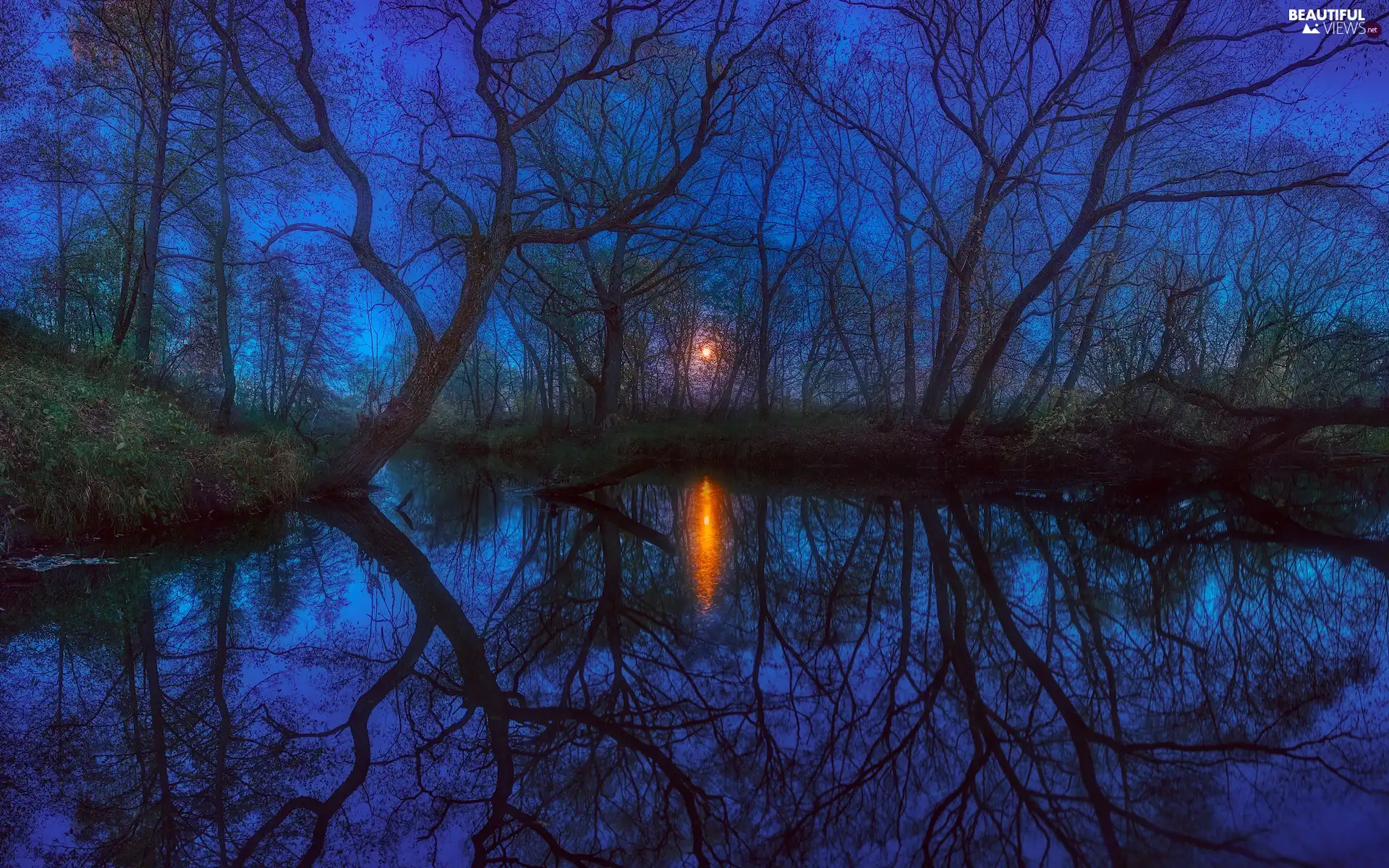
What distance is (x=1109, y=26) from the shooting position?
12.6 meters

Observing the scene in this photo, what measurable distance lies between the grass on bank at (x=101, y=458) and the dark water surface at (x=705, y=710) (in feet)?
3.94

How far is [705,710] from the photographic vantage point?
3424mm

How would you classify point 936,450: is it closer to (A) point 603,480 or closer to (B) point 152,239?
(A) point 603,480

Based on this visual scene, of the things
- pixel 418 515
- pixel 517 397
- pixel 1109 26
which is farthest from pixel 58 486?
pixel 517 397

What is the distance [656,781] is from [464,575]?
14.6ft

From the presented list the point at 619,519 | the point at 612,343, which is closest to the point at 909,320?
the point at 612,343

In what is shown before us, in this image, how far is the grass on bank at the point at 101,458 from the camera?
7.04 meters

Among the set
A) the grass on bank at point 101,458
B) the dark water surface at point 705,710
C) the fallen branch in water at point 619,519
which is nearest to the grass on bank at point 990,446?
the fallen branch in water at point 619,519

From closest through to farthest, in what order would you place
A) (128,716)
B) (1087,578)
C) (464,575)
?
A: (128,716) → (1087,578) → (464,575)

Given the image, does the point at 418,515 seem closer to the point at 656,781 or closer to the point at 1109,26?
the point at 656,781

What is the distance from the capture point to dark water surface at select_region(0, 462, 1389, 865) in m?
2.43

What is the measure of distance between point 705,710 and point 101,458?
8087 mm

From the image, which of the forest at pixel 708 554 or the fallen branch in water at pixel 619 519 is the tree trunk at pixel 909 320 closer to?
the forest at pixel 708 554

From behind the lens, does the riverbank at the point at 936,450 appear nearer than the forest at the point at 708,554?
No
